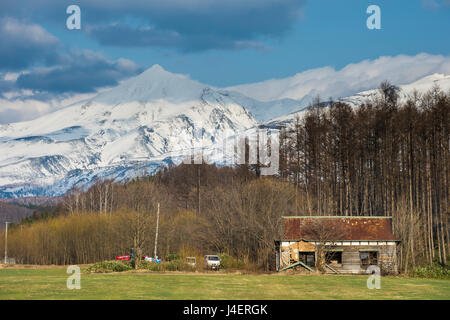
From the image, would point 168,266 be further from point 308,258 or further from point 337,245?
point 337,245

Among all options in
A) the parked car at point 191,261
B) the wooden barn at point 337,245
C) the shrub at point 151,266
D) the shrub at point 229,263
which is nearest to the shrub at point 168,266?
the shrub at point 151,266

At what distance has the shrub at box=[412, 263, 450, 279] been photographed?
4662 centimetres

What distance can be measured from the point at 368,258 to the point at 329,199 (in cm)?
2001

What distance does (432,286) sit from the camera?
119 ft

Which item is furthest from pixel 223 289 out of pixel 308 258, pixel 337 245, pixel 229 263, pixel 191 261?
pixel 229 263

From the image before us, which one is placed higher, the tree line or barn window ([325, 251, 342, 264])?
the tree line

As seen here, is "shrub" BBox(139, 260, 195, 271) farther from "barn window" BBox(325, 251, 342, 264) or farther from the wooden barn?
"barn window" BBox(325, 251, 342, 264)

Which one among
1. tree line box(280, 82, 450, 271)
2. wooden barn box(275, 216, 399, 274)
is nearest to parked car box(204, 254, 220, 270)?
wooden barn box(275, 216, 399, 274)

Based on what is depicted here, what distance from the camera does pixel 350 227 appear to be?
51.7 m

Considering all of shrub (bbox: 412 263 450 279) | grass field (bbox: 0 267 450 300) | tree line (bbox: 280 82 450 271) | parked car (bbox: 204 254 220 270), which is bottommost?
shrub (bbox: 412 263 450 279)

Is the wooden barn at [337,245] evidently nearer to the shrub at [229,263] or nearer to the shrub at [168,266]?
the shrub at [229,263]

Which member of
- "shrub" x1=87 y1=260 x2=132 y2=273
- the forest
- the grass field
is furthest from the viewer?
the forest

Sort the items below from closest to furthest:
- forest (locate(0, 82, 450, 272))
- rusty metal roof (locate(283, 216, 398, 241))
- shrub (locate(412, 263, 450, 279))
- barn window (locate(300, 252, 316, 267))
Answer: shrub (locate(412, 263, 450, 279)) → barn window (locate(300, 252, 316, 267)) → rusty metal roof (locate(283, 216, 398, 241)) → forest (locate(0, 82, 450, 272))
